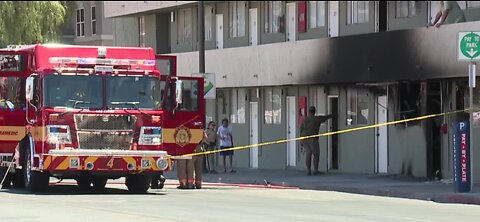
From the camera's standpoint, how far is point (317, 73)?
33.9 m

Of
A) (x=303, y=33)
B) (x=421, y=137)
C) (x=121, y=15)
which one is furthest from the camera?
(x=121, y=15)

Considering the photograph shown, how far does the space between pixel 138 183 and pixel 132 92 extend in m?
2.68

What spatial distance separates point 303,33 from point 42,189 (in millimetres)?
14639

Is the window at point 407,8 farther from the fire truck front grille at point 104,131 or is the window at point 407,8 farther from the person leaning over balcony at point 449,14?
the fire truck front grille at point 104,131

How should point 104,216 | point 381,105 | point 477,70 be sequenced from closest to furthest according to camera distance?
point 104,216 → point 477,70 → point 381,105

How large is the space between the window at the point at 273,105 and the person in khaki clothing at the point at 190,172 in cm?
1096

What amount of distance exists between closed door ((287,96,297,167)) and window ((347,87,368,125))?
10.4ft

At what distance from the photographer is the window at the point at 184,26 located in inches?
1735

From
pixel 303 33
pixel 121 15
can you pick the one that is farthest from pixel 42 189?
pixel 121 15

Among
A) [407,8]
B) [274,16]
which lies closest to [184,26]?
[274,16]

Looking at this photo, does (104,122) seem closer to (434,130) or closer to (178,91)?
(178,91)

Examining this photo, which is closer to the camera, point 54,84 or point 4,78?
point 54,84

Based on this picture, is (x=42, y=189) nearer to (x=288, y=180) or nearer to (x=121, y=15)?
(x=288, y=180)

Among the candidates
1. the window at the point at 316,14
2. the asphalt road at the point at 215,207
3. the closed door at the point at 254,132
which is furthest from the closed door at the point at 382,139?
the closed door at the point at 254,132
